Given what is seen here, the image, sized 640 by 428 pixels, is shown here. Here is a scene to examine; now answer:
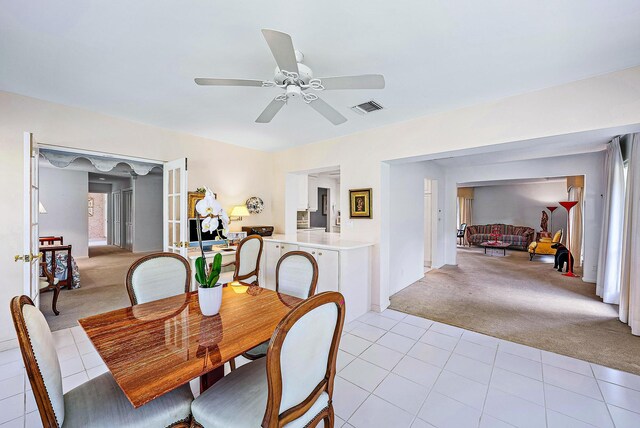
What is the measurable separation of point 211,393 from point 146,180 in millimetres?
8313

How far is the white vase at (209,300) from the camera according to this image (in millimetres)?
1547

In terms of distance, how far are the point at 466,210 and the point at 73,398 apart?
11114 mm

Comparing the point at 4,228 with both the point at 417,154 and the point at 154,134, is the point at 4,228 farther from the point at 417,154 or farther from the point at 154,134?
the point at 417,154

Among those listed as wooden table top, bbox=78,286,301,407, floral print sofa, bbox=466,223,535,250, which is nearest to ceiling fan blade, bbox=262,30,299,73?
wooden table top, bbox=78,286,301,407

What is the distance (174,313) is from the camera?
5.38 feet

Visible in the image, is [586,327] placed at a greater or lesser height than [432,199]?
lesser

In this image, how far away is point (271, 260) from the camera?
13.0 ft

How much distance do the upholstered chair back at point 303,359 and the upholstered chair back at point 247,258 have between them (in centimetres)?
180

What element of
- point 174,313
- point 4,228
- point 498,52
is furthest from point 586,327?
point 4,228

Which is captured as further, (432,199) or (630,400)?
(432,199)

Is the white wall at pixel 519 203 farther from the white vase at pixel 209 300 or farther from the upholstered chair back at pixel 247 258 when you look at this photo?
the white vase at pixel 209 300

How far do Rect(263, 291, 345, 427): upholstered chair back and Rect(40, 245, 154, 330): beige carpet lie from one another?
334cm

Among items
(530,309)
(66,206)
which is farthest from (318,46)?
(66,206)

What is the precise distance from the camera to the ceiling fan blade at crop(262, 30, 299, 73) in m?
1.24
